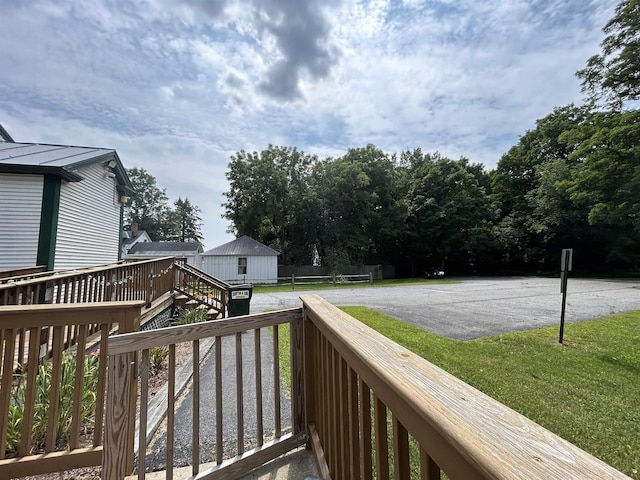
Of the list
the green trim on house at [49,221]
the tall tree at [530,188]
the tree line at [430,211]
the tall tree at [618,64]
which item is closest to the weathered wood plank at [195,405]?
the green trim on house at [49,221]

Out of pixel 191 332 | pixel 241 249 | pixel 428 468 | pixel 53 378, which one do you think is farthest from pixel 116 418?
pixel 241 249

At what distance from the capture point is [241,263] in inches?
772

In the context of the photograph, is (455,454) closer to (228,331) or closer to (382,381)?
(382,381)

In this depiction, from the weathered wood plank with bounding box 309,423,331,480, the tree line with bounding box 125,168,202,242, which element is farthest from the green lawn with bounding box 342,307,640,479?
the tree line with bounding box 125,168,202,242

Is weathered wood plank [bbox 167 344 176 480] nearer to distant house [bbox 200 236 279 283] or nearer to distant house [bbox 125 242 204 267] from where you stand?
distant house [bbox 200 236 279 283]

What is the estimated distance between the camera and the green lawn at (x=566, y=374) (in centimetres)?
259

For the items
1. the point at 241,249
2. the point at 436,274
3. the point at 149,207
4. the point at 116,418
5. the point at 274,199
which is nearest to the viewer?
the point at 116,418

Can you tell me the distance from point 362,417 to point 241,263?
19.3 meters

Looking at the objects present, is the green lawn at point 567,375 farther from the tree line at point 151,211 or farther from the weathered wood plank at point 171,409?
the tree line at point 151,211

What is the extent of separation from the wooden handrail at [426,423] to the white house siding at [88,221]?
8133mm

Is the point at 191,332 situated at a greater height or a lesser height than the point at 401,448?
greater

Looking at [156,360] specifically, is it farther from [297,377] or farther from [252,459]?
[297,377]

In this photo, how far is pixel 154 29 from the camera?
569 cm

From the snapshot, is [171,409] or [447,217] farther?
[447,217]
